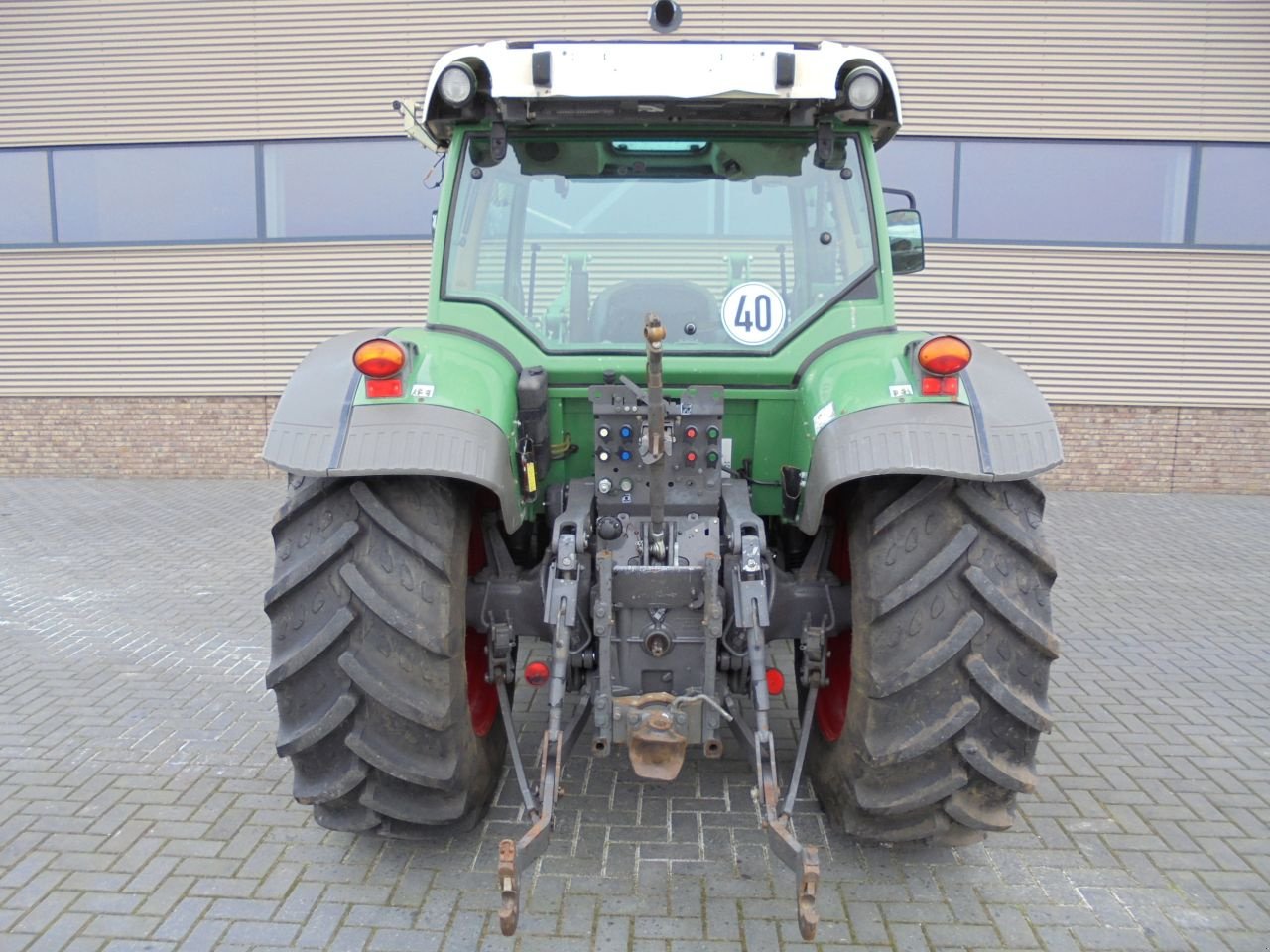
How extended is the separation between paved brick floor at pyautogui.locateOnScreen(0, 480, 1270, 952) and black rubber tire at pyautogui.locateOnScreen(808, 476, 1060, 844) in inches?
17.2

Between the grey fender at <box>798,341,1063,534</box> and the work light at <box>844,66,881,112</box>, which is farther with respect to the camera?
the work light at <box>844,66,881,112</box>

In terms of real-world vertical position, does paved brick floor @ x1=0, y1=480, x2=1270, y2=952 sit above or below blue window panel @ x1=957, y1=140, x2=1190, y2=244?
below

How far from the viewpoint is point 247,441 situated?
36.5 ft

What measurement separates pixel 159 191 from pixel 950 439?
10998mm

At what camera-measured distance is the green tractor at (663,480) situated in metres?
2.63

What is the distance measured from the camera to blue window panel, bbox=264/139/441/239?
10586mm

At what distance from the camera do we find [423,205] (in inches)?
418

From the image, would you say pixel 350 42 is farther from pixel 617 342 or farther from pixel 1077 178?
pixel 617 342

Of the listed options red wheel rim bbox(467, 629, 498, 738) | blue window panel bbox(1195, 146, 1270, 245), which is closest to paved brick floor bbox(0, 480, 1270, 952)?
red wheel rim bbox(467, 629, 498, 738)

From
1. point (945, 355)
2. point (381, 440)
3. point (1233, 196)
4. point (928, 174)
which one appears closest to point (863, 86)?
point (945, 355)

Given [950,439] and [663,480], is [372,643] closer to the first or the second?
[663,480]

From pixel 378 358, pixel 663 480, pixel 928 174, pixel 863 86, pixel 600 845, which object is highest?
pixel 928 174

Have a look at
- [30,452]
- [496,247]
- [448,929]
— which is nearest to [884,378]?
[496,247]

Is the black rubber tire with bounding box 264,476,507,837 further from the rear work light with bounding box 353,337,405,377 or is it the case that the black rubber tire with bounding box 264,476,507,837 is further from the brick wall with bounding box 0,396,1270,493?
the brick wall with bounding box 0,396,1270,493
